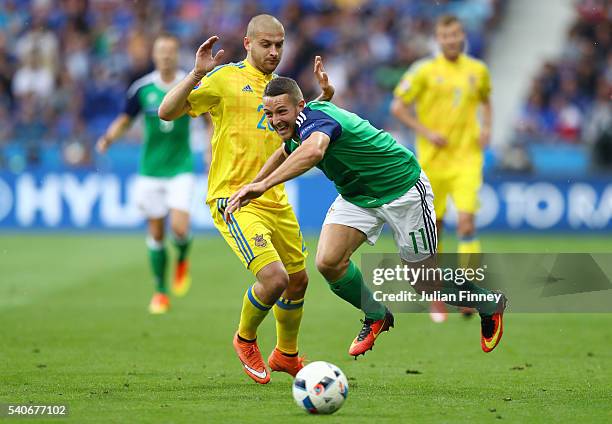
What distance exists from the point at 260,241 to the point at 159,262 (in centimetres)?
465

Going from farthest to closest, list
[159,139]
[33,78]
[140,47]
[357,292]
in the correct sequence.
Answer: [33,78] → [140,47] → [159,139] → [357,292]

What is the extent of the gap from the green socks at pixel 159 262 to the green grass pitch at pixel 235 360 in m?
0.30

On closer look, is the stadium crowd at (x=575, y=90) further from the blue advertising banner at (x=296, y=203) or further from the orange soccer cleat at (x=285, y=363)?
the orange soccer cleat at (x=285, y=363)

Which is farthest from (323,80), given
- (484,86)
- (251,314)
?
(484,86)

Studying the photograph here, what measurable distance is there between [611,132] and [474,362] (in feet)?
35.6

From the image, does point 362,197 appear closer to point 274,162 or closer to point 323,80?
point 274,162

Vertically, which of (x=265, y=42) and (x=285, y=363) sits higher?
(x=265, y=42)

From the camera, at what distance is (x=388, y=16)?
2211 cm

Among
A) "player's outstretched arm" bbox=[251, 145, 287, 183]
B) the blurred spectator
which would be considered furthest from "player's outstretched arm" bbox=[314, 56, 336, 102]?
the blurred spectator

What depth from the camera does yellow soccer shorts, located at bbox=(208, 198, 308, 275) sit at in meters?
7.39

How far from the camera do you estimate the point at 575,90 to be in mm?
20328

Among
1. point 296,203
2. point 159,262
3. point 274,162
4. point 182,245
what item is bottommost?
→ point 296,203

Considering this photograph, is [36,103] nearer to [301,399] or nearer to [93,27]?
[93,27]

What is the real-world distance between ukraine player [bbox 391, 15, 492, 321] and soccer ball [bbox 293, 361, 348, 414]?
486cm
